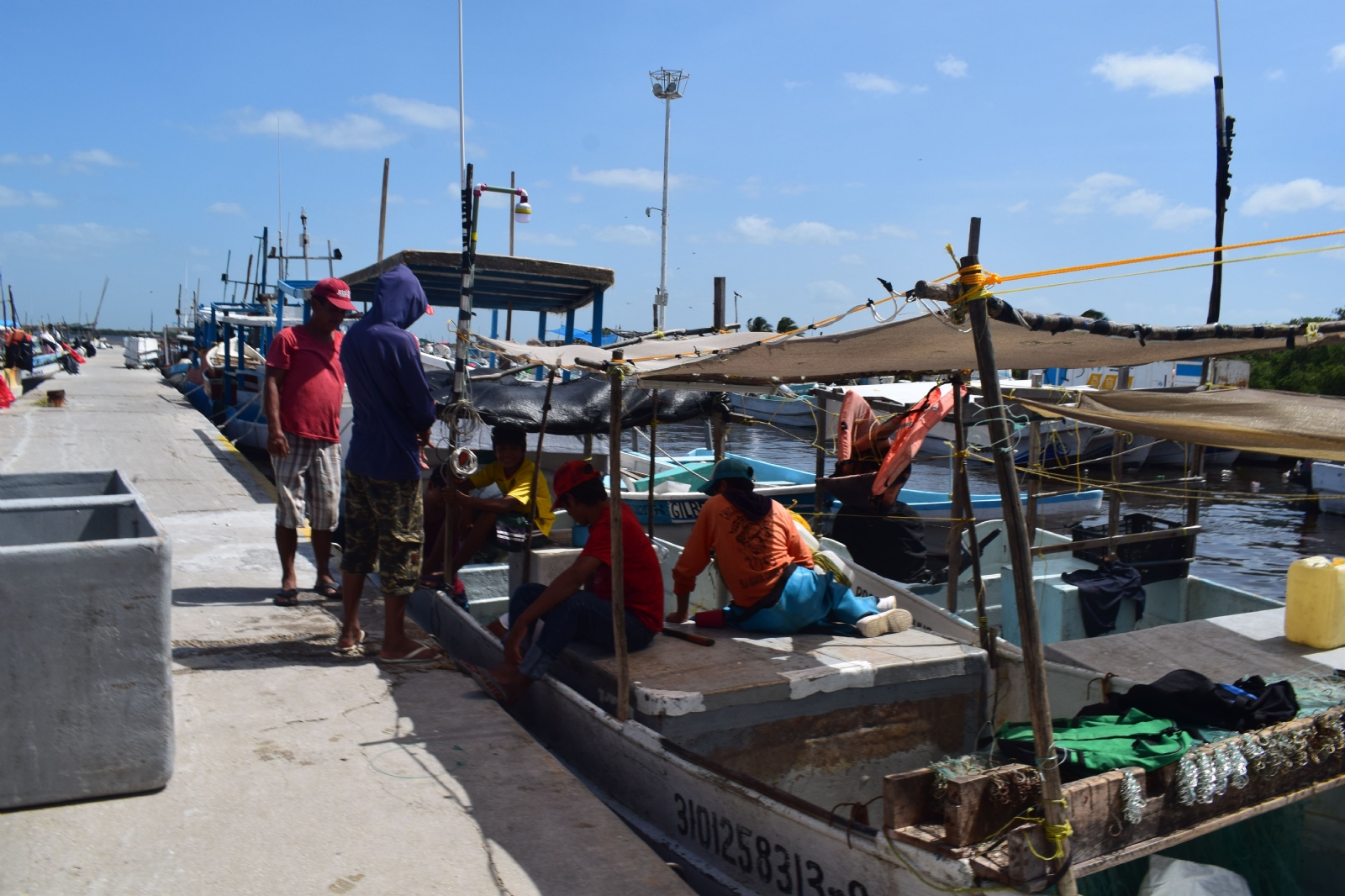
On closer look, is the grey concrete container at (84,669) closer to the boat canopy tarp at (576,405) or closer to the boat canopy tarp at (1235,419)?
the boat canopy tarp at (1235,419)

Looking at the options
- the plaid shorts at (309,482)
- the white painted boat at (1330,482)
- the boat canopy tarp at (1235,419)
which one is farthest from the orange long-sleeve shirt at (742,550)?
the white painted boat at (1330,482)

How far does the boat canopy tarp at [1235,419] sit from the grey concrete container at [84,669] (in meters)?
3.50

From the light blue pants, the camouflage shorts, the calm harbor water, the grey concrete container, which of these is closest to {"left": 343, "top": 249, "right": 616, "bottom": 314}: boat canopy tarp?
the calm harbor water

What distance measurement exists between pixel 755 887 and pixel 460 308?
3916mm

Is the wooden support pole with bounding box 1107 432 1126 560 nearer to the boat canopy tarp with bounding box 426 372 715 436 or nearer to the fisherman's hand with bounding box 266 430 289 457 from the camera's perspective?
the boat canopy tarp with bounding box 426 372 715 436

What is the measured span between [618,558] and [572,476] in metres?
0.78

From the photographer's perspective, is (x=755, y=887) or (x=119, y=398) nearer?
(x=755, y=887)

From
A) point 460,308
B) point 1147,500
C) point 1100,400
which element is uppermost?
point 460,308

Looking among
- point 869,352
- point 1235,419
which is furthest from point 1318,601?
point 869,352

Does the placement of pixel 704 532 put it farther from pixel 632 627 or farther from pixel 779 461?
pixel 779 461

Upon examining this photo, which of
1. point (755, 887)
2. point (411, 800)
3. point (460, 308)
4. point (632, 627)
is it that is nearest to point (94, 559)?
point (411, 800)

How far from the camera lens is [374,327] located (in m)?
4.46

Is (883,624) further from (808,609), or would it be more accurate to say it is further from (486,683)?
(486,683)

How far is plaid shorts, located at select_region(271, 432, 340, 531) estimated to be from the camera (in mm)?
5352
